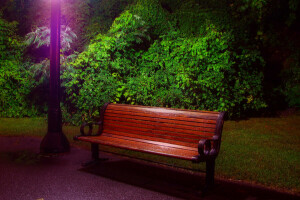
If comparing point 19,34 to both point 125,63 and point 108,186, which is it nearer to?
point 125,63

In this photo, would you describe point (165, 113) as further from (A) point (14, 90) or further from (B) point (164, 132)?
(A) point (14, 90)

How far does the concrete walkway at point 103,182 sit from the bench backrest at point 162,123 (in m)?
0.55

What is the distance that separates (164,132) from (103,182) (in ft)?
3.79

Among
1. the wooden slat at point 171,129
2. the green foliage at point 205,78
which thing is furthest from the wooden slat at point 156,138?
the green foliage at point 205,78

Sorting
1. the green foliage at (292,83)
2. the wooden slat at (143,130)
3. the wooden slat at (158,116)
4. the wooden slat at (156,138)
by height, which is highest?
the green foliage at (292,83)

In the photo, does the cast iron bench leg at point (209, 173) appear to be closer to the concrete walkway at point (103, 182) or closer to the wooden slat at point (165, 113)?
the concrete walkway at point (103, 182)

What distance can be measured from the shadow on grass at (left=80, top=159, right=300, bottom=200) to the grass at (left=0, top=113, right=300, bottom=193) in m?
0.28

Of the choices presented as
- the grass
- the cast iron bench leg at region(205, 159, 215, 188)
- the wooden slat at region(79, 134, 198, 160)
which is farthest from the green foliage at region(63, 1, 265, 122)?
the cast iron bench leg at region(205, 159, 215, 188)

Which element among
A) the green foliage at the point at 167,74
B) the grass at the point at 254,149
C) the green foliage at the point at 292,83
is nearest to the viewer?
the grass at the point at 254,149

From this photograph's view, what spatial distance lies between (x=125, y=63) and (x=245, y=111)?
431 centimetres

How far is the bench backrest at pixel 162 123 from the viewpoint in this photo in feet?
14.5

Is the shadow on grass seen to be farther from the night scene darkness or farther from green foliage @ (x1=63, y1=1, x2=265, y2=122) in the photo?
green foliage @ (x1=63, y1=1, x2=265, y2=122)

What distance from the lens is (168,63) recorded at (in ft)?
32.3

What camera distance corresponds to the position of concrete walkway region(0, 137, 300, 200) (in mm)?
4102
